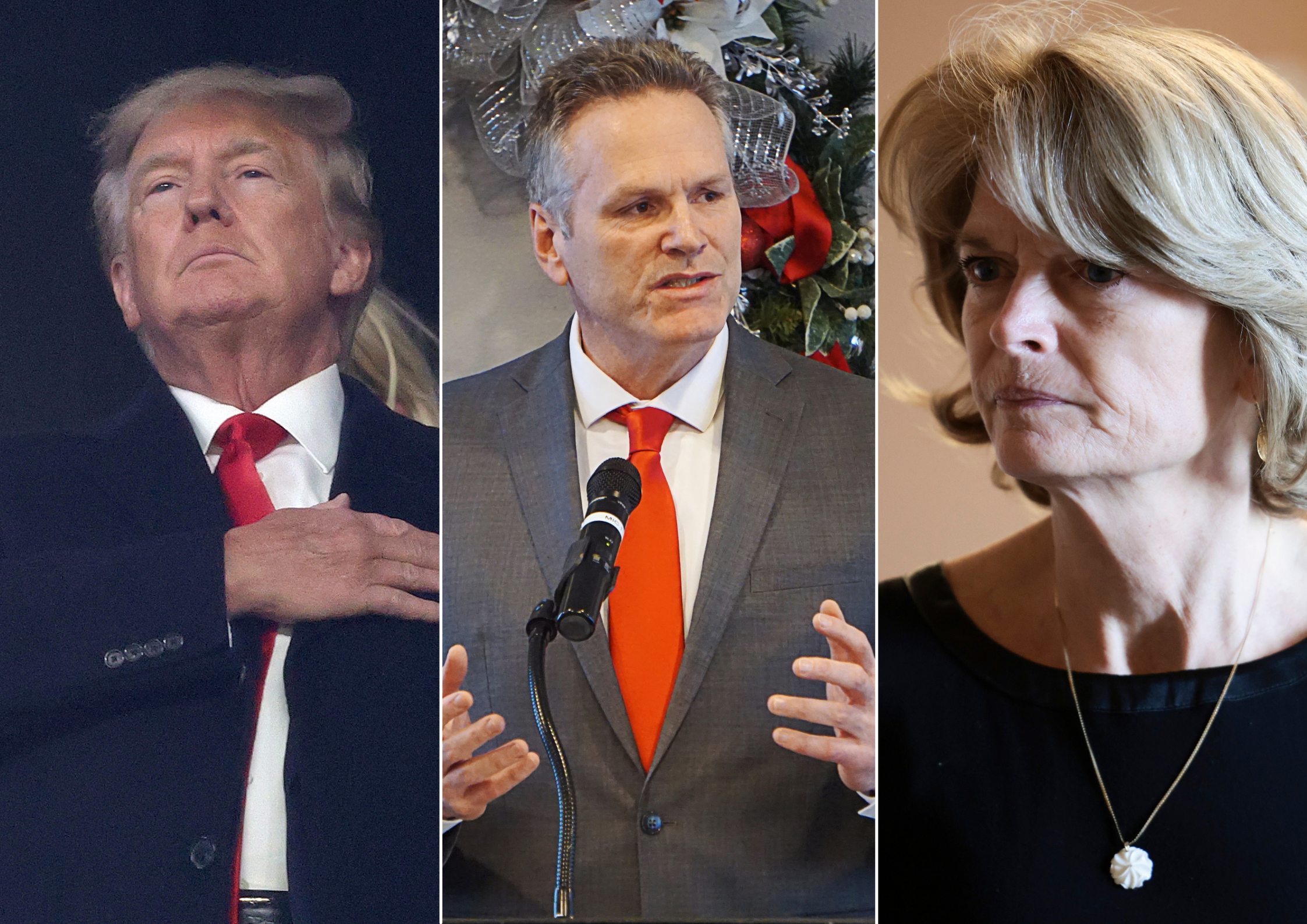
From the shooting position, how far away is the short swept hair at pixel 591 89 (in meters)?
1.70

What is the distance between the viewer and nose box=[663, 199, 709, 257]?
1.67m

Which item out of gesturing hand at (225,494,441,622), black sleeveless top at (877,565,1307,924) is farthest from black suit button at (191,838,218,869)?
black sleeveless top at (877,565,1307,924)

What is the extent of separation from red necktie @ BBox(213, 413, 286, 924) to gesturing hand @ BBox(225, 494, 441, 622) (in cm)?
2

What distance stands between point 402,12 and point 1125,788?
5.63 feet

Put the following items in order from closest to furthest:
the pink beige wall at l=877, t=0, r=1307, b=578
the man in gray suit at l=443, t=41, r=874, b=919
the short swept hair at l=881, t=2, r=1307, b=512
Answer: the short swept hair at l=881, t=2, r=1307, b=512 → the man in gray suit at l=443, t=41, r=874, b=919 → the pink beige wall at l=877, t=0, r=1307, b=578

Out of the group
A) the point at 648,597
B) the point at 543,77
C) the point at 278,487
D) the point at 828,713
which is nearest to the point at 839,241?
the point at 543,77

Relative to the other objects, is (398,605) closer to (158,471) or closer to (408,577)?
(408,577)

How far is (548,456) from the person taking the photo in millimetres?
1707

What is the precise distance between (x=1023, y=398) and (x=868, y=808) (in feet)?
2.26

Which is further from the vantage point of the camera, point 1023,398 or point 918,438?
point 918,438

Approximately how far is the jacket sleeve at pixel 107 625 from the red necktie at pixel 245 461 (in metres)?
0.06

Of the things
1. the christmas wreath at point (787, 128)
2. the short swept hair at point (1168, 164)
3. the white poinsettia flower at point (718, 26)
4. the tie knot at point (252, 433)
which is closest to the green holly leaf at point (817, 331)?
the christmas wreath at point (787, 128)

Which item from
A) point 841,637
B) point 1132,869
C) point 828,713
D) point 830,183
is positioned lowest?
point 1132,869

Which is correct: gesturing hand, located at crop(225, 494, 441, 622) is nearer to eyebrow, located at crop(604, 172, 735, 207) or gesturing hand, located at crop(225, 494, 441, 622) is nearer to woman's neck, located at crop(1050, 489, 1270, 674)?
eyebrow, located at crop(604, 172, 735, 207)
